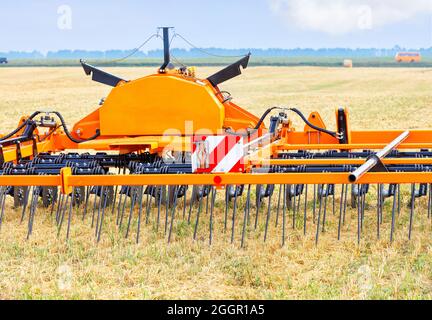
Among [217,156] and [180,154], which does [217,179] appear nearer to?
[217,156]

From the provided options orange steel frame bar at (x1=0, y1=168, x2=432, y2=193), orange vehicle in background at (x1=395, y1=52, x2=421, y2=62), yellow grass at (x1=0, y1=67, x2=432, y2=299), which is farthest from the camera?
orange vehicle in background at (x1=395, y1=52, x2=421, y2=62)

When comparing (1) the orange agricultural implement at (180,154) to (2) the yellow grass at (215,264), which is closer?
(2) the yellow grass at (215,264)

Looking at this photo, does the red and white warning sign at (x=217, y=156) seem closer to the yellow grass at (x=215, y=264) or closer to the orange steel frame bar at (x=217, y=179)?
the orange steel frame bar at (x=217, y=179)

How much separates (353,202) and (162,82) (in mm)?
2396

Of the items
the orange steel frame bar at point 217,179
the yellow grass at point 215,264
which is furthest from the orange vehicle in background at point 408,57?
the orange steel frame bar at point 217,179

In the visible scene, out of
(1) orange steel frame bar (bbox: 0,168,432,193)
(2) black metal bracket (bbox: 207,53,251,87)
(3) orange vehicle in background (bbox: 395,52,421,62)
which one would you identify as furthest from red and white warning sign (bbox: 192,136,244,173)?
(3) orange vehicle in background (bbox: 395,52,421,62)

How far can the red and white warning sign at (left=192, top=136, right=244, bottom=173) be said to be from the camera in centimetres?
503

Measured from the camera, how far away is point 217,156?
504 centimetres

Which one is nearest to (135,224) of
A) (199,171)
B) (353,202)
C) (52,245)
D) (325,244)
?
(52,245)

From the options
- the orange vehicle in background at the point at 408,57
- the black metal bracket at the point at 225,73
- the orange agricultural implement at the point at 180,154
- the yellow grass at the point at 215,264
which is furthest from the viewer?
the orange vehicle in background at the point at 408,57

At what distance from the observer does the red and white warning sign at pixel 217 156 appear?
503 centimetres

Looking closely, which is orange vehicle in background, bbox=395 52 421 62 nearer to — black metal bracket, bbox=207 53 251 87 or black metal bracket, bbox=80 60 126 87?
black metal bracket, bbox=207 53 251 87

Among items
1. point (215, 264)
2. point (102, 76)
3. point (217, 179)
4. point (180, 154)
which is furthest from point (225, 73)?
point (215, 264)

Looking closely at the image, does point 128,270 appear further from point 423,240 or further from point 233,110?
point 233,110
